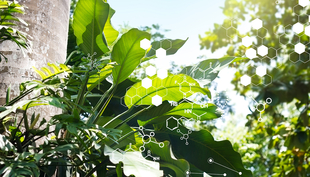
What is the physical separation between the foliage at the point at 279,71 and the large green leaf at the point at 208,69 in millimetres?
320

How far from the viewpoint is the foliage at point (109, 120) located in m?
0.68

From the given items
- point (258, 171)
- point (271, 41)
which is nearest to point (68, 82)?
point (271, 41)

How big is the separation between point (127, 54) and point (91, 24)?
0.18 metres

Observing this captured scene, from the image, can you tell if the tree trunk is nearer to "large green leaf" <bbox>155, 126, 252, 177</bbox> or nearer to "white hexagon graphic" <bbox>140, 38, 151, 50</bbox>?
"white hexagon graphic" <bbox>140, 38, 151, 50</bbox>

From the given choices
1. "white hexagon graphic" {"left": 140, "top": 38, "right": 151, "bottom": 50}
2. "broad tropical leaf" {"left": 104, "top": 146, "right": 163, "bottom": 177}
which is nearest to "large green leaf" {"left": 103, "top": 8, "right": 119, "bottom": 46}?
"white hexagon graphic" {"left": 140, "top": 38, "right": 151, "bottom": 50}

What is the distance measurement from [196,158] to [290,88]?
78 centimetres

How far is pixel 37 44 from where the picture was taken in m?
0.92

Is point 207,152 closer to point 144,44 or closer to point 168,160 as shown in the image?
point 168,160

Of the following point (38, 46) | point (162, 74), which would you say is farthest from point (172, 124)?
point (38, 46)

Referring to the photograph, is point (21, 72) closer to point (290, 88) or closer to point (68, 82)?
point (68, 82)

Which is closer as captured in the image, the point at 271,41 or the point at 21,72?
the point at 21,72

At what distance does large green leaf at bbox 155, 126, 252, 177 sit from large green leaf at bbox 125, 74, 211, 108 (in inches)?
5.7

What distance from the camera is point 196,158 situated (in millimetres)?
1004

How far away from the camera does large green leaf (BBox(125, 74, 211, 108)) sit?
85cm
